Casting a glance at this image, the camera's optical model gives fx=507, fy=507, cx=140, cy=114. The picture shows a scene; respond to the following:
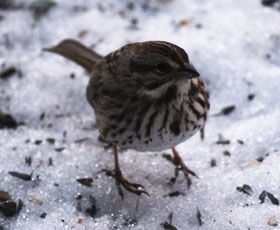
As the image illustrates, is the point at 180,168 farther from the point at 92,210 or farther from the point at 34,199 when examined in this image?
the point at 34,199

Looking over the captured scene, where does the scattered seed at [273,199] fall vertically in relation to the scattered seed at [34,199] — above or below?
above

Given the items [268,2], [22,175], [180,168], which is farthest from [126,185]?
[268,2]

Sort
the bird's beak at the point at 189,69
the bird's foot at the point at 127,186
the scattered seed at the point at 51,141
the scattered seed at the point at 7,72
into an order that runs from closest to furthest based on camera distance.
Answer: the bird's beak at the point at 189,69
the bird's foot at the point at 127,186
the scattered seed at the point at 51,141
the scattered seed at the point at 7,72

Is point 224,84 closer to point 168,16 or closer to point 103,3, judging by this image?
point 168,16

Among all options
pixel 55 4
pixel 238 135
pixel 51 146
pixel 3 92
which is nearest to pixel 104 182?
pixel 51 146

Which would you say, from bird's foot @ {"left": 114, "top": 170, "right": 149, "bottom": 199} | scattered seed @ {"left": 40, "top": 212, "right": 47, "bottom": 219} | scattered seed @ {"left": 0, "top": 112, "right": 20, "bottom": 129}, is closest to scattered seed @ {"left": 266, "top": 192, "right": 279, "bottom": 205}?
bird's foot @ {"left": 114, "top": 170, "right": 149, "bottom": 199}

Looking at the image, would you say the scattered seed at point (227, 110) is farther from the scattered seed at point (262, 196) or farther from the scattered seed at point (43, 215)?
the scattered seed at point (43, 215)

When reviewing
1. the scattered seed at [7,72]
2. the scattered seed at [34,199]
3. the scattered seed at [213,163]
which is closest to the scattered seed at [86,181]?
the scattered seed at [34,199]
